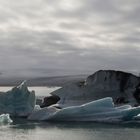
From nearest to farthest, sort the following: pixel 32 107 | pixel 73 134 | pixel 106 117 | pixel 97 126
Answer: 1. pixel 73 134
2. pixel 97 126
3. pixel 106 117
4. pixel 32 107

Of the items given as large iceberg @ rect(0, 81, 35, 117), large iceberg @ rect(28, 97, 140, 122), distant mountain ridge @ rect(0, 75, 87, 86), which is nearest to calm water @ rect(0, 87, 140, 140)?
large iceberg @ rect(28, 97, 140, 122)

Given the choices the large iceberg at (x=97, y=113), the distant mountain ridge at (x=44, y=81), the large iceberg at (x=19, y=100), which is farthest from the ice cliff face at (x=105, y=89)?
the distant mountain ridge at (x=44, y=81)

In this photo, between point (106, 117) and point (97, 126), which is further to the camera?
point (106, 117)

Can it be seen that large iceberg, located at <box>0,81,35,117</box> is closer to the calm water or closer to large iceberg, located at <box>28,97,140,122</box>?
the calm water

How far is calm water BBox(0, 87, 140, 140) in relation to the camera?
1444cm

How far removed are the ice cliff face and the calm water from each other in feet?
14.8

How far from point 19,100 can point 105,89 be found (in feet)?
14.7

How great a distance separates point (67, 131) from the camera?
1582 cm

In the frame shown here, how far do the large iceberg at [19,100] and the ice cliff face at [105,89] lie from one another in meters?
2.88

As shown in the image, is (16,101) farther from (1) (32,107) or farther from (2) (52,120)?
(2) (52,120)

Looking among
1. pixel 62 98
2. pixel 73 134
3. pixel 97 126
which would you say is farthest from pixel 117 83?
pixel 73 134

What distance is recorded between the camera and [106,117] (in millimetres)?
18141

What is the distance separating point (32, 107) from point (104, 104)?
3.36 meters

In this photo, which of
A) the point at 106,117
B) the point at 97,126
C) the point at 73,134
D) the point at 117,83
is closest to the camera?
the point at 73,134
